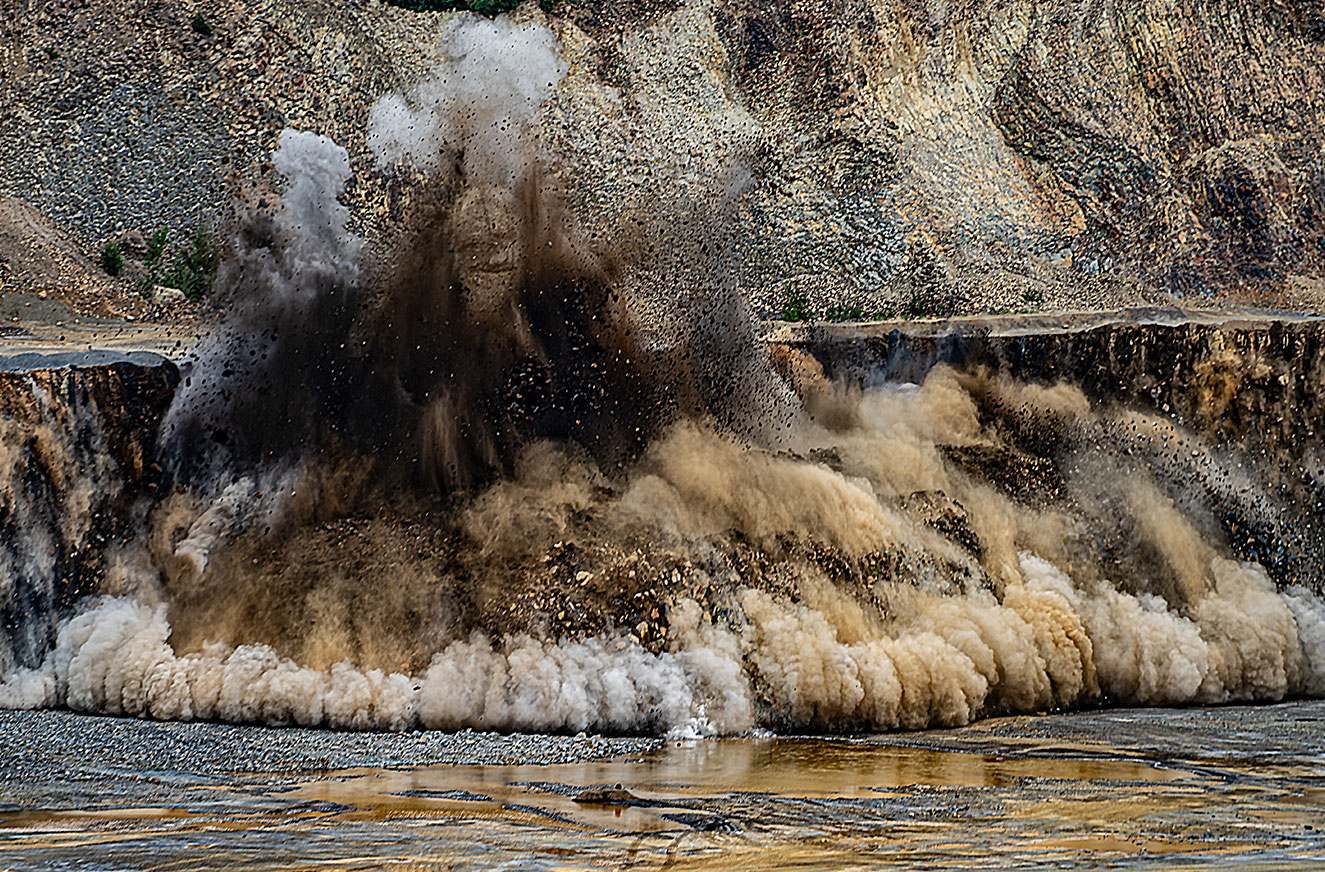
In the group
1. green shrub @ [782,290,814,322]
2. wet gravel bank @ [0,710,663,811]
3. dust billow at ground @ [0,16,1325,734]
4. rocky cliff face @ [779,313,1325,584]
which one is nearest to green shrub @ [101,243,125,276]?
dust billow at ground @ [0,16,1325,734]

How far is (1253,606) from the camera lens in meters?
27.7

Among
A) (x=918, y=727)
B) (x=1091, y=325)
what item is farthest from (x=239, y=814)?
(x=1091, y=325)

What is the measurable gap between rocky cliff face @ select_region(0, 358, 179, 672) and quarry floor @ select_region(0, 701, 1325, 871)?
2208 mm

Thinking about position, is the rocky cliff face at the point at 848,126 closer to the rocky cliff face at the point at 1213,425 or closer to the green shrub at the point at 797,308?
the green shrub at the point at 797,308

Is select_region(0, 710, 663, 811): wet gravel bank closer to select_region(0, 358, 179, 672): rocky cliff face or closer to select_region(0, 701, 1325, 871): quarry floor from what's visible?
select_region(0, 701, 1325, 871): quarry floor

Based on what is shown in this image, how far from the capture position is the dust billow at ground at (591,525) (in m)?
23.6

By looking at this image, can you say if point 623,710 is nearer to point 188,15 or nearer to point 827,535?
point 827,535

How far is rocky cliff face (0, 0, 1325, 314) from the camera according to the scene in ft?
154

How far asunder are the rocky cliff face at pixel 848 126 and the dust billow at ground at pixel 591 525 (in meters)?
15.2

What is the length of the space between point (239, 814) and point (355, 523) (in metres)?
10.2

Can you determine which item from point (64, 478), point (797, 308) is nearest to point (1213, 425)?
point (797, 308)

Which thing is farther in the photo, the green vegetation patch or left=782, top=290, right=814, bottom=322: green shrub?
the green vegetation patch

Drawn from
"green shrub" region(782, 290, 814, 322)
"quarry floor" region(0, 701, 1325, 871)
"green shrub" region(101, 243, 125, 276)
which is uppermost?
"green shrub" region(101, 243, 125, 276)

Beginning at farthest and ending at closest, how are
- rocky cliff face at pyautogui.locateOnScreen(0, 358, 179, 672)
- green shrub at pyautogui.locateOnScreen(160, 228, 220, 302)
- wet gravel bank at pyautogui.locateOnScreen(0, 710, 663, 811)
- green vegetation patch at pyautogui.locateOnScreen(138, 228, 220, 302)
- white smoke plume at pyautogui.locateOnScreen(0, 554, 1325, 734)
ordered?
green vegetation patch at pyautogui.locateOnScreen(138, 228, 220, 302)
green shrub at pyautogui.locateOnScreen(160, 228, 220, 302)
rocky cliff face at pyautogui.locateOnScreen(0, 358, 179, 672)
white smoke plume at pyautogui.locateOnScreen(0, 554, 1325, 734)
wet gravel bank at pyautogui.locateOnScreen(0, 710, 663, 811)
